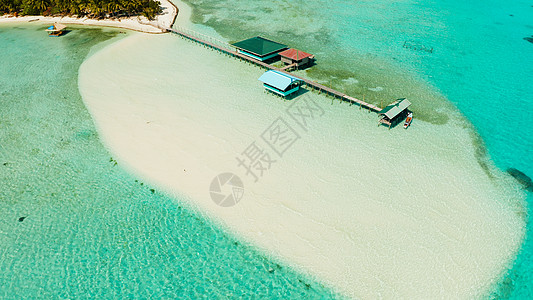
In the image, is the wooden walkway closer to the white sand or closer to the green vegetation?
the white sand

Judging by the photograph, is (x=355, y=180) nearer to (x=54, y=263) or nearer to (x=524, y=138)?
(x=524, y=138)

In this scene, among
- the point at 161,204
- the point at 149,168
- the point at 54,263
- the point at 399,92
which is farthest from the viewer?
the point at 399,92

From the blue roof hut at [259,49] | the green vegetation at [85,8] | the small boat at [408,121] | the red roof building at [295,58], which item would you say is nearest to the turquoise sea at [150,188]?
the red roof building at [295,58]

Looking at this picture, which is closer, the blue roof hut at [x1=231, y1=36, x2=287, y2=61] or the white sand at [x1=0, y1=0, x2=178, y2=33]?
the blue roof hut at [x1=231, y1=36, x2=287, y2=61]

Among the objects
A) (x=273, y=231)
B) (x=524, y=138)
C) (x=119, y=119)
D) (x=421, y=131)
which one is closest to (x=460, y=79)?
(x=524, y=138)

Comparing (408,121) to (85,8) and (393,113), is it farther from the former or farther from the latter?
(85,8)

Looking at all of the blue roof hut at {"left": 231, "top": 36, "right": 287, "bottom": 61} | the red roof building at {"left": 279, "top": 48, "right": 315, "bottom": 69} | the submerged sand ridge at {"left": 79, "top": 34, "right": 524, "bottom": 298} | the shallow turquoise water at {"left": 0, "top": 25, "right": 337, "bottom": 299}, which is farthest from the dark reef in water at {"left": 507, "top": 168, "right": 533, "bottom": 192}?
the blue roof hut at {"left": 231, "top": 36, "right": 287, "bottom": 61}
